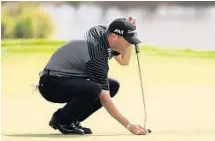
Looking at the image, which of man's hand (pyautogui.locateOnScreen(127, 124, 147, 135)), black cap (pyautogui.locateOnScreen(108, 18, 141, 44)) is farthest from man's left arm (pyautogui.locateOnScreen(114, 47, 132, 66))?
man's hand (pyautogui.locateOnScreen(127, 124, 147, 135))

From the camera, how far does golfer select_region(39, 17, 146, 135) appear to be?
13.0ft

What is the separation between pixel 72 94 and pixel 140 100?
5.09 feet

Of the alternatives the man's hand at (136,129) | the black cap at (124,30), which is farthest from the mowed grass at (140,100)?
the black cap at (124,30)

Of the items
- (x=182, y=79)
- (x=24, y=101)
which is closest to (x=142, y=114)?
(x=24, y=101)

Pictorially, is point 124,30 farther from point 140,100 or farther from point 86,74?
point 140,100

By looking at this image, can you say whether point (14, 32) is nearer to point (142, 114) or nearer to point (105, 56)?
point (142, 114)

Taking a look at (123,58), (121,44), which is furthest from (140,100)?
(121,44)

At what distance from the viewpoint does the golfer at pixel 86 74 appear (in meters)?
3.96

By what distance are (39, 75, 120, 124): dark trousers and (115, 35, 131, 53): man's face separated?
218 mm

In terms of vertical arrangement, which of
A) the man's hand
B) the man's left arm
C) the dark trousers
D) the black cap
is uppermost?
the black cap

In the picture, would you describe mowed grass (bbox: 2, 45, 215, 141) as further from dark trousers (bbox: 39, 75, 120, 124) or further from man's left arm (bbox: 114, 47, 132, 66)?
man's left arm (bbox: 114, 47, 132, 66)

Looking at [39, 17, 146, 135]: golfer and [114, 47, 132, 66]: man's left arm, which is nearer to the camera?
[39, 17, 146, 135]: golfer

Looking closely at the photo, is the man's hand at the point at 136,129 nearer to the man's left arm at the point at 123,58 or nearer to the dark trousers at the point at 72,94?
the dark trousers at the point at 72,94

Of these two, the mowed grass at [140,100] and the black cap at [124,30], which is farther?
the mowed grass at [140,100]
